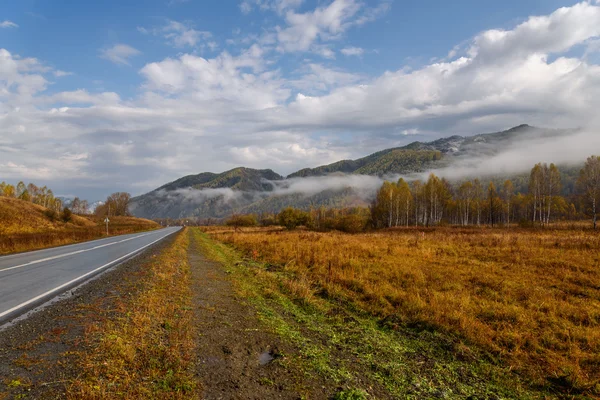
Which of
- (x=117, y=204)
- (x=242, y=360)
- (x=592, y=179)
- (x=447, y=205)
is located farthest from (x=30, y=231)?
(x=117, y=204)

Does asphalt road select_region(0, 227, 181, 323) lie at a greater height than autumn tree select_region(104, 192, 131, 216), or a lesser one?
lesser

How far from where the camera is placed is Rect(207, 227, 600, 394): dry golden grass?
7.22m

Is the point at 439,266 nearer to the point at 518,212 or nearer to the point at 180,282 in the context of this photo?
the point at 180,282

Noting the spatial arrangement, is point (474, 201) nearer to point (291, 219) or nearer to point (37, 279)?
point (291, 219)

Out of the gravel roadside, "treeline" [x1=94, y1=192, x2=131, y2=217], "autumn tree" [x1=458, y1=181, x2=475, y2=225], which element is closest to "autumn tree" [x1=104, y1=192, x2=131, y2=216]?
"treeline" [x1=94, y1=192, x2=131, y2=217]

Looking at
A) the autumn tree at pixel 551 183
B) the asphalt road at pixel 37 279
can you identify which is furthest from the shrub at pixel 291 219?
the asphalt road at pixel 37 279

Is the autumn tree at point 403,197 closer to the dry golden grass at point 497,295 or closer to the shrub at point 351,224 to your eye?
the shrub at point 351,224

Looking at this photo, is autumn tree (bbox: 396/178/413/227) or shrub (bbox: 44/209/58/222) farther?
autumn tree (bbox: 396/178/413/227)

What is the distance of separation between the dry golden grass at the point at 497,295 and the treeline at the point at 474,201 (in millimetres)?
53549

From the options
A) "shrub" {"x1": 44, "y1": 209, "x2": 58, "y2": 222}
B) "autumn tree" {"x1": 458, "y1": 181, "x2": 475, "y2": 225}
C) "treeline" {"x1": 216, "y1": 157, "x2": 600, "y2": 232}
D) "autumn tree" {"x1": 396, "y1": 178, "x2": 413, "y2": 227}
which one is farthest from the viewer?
"autumn tree" {"x1": 458, "y1": 181, "x2": 475, "y2": 225}

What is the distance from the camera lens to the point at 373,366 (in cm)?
612

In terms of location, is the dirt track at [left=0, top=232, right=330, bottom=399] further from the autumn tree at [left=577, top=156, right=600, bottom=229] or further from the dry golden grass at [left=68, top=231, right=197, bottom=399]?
the autumn tree at [left=577, top=156, right=600, bottom=229]

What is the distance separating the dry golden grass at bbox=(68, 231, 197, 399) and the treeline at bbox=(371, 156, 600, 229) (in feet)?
232

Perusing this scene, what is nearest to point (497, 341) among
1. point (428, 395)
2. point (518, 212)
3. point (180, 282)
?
point (428, 395)
